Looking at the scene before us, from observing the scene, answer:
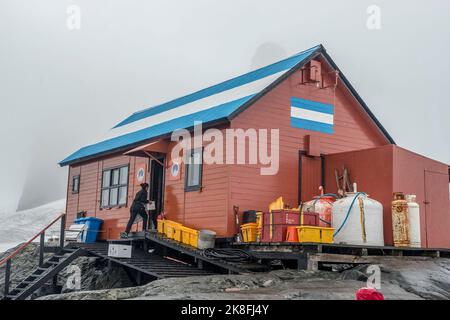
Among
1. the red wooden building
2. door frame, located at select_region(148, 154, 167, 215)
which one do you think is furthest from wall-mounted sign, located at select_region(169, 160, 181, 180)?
door frame, located at select_region(148, 154, 167, 215)

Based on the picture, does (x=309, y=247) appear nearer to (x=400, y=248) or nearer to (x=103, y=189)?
(x=400, y=248)

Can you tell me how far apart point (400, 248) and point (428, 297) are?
3154 mm

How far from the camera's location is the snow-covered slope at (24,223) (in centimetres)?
4947

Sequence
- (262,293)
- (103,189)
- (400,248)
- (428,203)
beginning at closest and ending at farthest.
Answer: (262,293)
(400,248)
(428,203)
(103,189)

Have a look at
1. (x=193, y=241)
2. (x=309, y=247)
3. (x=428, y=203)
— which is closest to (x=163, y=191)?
(x=193, y=241)

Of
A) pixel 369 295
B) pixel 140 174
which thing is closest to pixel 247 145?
pixel 140 174

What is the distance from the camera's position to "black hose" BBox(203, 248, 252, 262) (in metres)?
15.0

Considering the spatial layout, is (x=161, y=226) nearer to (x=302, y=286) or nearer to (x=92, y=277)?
(x=92, y=277)

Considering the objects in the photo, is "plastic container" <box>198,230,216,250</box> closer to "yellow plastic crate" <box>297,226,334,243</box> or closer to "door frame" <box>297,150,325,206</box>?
"yellow plastic crate" <box>297,226,334,243</box>

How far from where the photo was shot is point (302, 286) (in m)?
11.6

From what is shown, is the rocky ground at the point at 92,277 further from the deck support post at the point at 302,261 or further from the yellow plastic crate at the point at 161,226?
the deck support post at the point at 302,261

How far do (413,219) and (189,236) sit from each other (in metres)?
6.05

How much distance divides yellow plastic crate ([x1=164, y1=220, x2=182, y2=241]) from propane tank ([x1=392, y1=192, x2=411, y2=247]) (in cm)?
593

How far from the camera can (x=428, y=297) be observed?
11.6m
